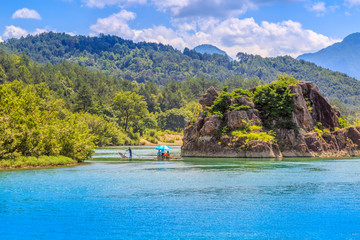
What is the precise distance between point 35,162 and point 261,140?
42960 millimetres

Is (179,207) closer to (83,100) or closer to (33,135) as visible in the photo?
(33,135)

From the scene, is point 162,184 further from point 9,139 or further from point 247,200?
point 9,139

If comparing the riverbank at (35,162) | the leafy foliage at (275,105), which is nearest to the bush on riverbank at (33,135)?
the riverbank at (35,162)

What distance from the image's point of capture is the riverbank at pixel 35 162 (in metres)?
53.3

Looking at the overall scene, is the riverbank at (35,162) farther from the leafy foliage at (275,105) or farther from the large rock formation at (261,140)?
the leafy foliage at (275,105)

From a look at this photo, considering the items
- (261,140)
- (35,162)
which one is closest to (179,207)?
(35,162)

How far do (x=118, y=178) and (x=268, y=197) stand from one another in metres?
20.1

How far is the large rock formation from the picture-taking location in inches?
3246

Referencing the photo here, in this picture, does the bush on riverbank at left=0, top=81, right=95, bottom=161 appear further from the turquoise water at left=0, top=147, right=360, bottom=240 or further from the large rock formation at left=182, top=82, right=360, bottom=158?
the large rock formation at left=182, top=82, right=360, bottom=158

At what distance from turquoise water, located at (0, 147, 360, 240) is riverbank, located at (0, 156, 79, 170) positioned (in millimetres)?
4720

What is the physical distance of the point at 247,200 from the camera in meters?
32.8

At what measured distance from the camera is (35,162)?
5706 cm

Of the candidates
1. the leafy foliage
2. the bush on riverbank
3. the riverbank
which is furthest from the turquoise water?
the leafy foliage

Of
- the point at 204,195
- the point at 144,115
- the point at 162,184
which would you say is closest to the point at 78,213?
the point at 204,195
